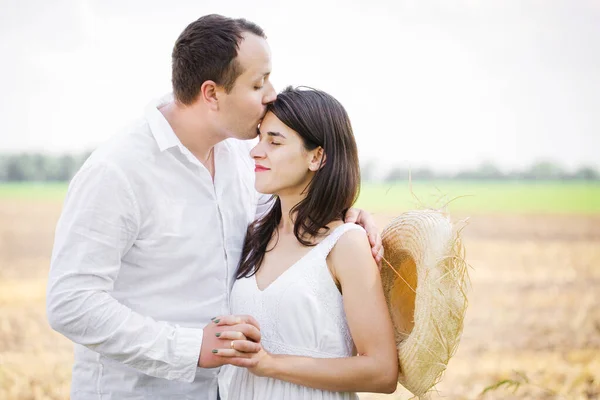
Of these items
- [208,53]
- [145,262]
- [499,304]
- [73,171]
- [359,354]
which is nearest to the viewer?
→ [359,354]

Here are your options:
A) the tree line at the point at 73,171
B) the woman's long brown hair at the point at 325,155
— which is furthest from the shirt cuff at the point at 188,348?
the tree line at the point at 73,171

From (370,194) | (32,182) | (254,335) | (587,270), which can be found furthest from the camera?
(370,194)

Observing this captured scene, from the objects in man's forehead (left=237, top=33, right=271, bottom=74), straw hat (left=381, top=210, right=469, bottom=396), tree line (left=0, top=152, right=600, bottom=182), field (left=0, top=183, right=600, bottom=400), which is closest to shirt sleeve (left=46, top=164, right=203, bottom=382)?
man's forehead (left=237, top=33, right=271, bottom=74)

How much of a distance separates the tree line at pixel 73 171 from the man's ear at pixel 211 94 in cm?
2027

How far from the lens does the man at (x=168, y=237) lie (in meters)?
2.91

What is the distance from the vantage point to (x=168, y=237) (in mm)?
3146

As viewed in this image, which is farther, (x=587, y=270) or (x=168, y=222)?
(x=587, y=270)

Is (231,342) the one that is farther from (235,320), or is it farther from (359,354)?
(359,354)

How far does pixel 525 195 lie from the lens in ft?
91.0

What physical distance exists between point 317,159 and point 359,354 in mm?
817

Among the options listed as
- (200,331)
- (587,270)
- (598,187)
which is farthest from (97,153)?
(598,187)

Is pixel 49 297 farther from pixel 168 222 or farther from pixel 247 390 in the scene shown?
pixel 247 390

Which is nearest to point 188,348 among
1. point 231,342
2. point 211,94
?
point 231,342

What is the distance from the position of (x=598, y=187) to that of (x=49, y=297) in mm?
26937
